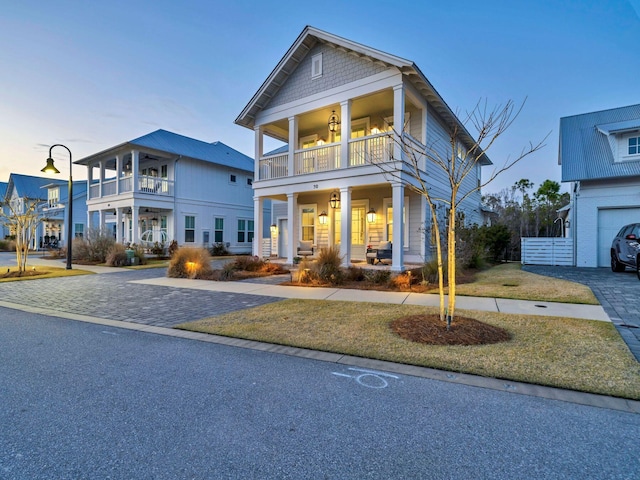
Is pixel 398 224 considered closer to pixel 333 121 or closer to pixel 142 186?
pixel 333 121

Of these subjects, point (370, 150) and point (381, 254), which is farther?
point (381, 254)

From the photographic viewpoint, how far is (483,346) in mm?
4348

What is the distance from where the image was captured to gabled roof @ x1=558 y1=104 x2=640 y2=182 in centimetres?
1345

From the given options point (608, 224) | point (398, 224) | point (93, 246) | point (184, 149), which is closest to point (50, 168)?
point (93, 246)

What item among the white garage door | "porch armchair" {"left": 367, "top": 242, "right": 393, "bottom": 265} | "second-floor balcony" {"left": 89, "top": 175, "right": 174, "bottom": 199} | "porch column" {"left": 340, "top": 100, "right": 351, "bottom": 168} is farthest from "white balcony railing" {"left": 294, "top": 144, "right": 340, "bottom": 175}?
"second-floor balcony" {"left": 89, "top": 175, "right": 174, "bottom": 199}

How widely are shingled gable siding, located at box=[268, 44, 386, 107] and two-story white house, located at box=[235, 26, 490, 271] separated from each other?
4cm

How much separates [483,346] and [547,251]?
14.0m

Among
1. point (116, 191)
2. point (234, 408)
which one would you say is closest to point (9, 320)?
point (234, 408)

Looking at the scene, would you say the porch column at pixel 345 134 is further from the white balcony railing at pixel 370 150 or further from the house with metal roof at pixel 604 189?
the house with metal roof at pixel 604 189

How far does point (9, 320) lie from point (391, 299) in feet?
25.4

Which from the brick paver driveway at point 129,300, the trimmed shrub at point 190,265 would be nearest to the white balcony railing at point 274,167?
the trimmed shrub at point 190,265

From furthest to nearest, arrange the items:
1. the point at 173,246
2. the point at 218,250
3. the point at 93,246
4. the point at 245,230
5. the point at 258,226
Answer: the point at 245,230
the point at 218,250
the point at 173,246
the point at 93,246
the point at 258,226

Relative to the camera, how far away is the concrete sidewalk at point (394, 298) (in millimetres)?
6270

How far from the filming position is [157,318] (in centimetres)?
617
